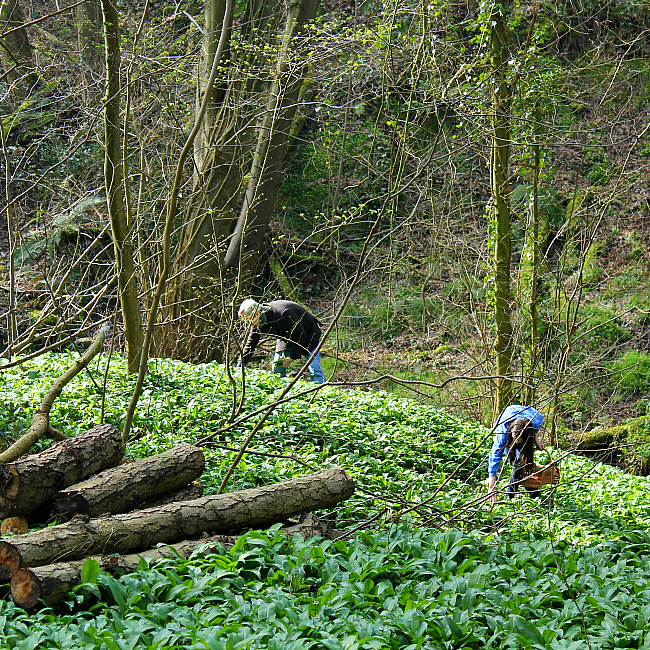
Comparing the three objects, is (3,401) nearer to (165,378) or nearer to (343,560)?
(165,378)

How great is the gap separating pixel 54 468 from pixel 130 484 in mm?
491

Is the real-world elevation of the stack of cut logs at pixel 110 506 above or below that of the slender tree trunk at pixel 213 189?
below

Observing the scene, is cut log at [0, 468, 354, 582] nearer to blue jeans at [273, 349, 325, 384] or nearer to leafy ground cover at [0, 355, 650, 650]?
leafy ground cover at [0, 355, 650, 650]

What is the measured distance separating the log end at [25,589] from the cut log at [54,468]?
2.20 ft

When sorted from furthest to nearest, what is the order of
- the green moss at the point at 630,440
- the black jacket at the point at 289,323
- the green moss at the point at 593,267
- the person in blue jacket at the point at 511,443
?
the green moss at the point at 593,267 < the green moss at the point at 630,440 < the black jacket at the point at 289,323 < the person in blue jacket at the point at 511,443

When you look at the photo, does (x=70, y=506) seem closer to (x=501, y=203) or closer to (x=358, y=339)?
(x=501, y=203)

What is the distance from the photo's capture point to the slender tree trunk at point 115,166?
22.2ft

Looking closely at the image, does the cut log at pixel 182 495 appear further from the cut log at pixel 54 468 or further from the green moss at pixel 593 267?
the green moss at pixel 593 267

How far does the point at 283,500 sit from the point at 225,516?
432 millimetres

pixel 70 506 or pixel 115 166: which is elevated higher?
pixel 115 166

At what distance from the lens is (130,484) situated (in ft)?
15.0

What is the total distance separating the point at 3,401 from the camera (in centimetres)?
691

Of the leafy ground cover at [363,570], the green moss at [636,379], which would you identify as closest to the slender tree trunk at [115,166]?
the leafy ground cover at [363,570]

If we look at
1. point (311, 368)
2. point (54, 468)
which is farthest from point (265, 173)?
point (54, 468)
